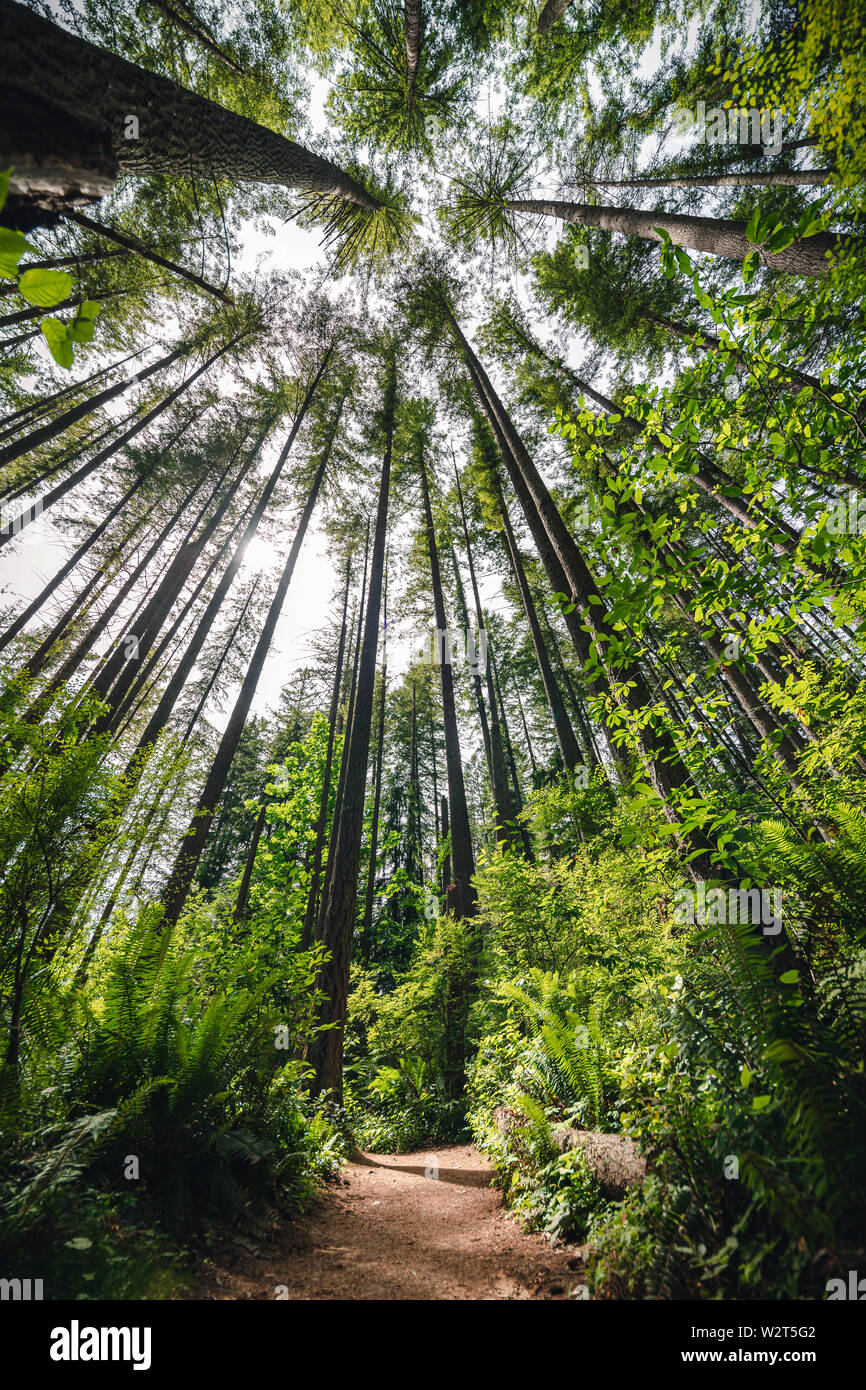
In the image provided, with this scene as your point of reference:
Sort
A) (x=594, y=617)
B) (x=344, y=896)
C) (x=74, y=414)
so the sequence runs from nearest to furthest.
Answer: (x=594, y=617)
(x=344, y=896)
(x=74, y=414)

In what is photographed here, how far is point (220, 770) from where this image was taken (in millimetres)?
8336

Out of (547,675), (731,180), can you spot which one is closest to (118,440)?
(547,675)

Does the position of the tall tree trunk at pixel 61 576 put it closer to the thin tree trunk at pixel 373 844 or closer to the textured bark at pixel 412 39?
the thin tree trunk at pixel 373 844

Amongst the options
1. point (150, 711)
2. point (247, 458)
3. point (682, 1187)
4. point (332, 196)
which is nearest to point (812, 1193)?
point (682, 1187)

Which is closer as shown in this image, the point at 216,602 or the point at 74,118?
the point at 74,118

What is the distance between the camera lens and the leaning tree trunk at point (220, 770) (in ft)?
23.7

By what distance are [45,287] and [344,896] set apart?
660cm

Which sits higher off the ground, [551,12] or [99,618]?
[551,12]

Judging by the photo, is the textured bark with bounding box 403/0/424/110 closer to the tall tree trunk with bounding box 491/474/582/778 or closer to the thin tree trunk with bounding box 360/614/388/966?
the tall tree trunk with bounding box 491/474/582/778

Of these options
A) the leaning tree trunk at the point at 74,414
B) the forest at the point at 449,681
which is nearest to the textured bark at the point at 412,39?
the forest at the point at 449,681

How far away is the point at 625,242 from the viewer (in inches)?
315

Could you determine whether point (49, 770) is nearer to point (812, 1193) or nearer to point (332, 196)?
point (812, 1193)

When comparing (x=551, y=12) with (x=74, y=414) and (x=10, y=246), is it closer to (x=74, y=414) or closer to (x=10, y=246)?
(x=10, y=246)

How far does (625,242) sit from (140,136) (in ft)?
29.0
